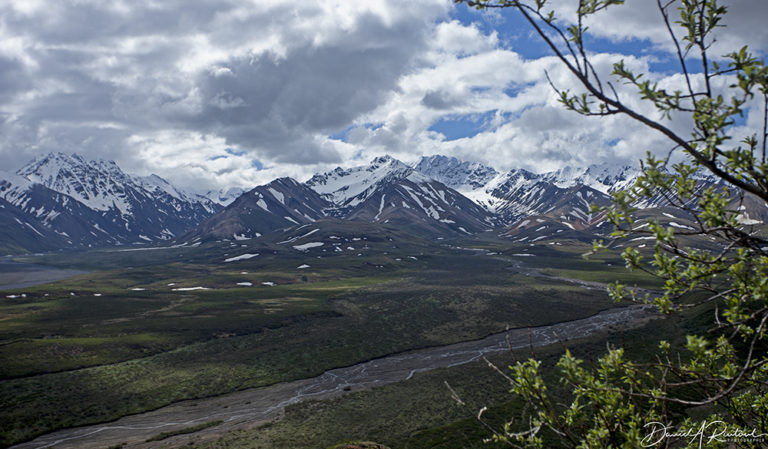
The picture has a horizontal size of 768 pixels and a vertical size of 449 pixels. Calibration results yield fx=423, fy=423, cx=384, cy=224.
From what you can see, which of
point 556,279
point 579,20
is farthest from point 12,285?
point 579,20

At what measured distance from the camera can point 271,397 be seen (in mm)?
50656

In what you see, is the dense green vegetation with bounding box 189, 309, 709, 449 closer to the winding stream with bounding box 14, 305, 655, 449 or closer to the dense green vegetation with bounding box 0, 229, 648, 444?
the winding stream with bounding box 14, 305, 655, 449

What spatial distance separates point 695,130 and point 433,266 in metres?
176

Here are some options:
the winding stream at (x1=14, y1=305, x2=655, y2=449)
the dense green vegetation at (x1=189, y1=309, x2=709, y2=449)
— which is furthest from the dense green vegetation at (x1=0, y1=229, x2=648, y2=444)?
the dense green vegetation at (x1=189, y1=309, x2=709, y2=449)

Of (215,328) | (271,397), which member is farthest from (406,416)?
(215,328)

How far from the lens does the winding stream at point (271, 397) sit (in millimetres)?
41125

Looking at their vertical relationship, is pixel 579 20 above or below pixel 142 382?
above

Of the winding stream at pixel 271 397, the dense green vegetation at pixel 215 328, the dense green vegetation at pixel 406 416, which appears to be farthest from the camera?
the dense green vegetation at pixel 215 328

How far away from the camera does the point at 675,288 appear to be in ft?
21.3

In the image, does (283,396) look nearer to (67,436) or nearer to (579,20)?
(67,436)

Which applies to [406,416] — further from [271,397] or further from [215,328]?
[215,328]

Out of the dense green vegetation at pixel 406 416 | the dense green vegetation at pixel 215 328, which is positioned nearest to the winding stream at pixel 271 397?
the dense green vegetation at pixel 215 328

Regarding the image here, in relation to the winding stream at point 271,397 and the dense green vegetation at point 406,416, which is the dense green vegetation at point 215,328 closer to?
the winding stream at point 271,397

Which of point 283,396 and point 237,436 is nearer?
point 237,436
